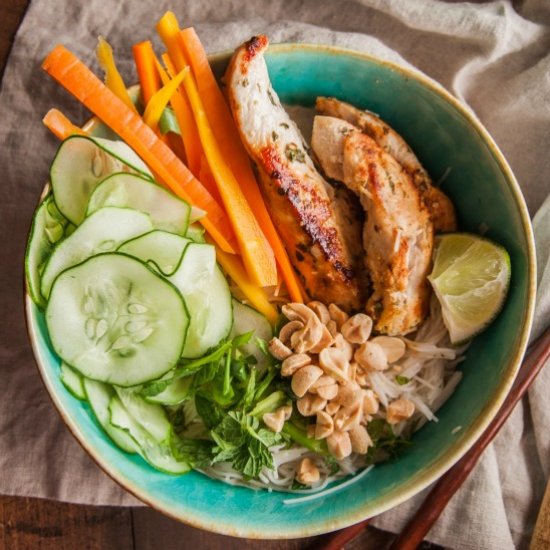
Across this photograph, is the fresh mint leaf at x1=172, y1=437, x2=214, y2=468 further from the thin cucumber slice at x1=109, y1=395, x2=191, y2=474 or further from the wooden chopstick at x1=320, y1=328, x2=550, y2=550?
the wooden chopstick at x1=320, y1=328, x2=550, y2=550

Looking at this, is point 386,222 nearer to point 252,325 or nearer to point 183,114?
point 252,325

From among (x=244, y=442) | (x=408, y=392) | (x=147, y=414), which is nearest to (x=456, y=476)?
(x=408, y=392)

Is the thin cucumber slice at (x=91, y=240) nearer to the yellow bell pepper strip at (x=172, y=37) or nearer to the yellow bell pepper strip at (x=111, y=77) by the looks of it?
the yellow bell pepper strip at (x=111, y=77)

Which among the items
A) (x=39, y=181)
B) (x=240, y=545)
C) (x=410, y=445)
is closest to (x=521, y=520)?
(x=410, y=445)

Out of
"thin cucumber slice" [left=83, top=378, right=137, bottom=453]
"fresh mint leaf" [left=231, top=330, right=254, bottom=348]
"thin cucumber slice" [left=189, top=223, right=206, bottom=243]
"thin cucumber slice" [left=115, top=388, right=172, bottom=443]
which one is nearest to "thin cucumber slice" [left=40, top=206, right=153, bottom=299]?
"thin cucumber slice" [left=189, top=223, right=206, bottom=243]

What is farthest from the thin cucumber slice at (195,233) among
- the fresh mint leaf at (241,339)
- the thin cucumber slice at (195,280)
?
the fresh mint leaf at (241,339)

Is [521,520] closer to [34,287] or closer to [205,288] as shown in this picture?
[205,288]
